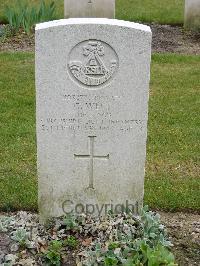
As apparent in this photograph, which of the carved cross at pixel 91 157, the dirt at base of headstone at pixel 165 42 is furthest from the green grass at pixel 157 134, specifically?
the carved cross at pixel 91 157

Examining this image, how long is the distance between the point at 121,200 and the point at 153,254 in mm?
711

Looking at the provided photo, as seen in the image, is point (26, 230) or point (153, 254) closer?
point (153, 254)

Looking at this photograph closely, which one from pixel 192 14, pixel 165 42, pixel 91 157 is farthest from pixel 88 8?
pixel 91 157

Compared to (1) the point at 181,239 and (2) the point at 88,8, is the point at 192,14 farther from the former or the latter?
(1) the point at 181,239

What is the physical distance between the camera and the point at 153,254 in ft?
13.3

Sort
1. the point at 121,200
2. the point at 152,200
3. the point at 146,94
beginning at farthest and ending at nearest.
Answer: the point at 152,200, the point at 121,200, the point at 146,94

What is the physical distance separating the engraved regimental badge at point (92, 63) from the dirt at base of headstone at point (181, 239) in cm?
120

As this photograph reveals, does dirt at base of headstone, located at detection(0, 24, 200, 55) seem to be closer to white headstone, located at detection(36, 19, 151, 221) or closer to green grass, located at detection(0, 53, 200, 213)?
green grass, located at detection(0, 53, 200, 213)

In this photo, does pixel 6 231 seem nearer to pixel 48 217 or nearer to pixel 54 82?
pixel 48 217

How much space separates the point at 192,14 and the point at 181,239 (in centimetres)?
671

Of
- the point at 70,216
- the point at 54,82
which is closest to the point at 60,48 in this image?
the point at 54,82

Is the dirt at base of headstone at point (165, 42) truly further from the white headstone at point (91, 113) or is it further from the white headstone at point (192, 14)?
the white headstone at point (91, 113)

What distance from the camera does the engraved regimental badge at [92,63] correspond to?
421cm

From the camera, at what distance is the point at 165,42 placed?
10.4m
